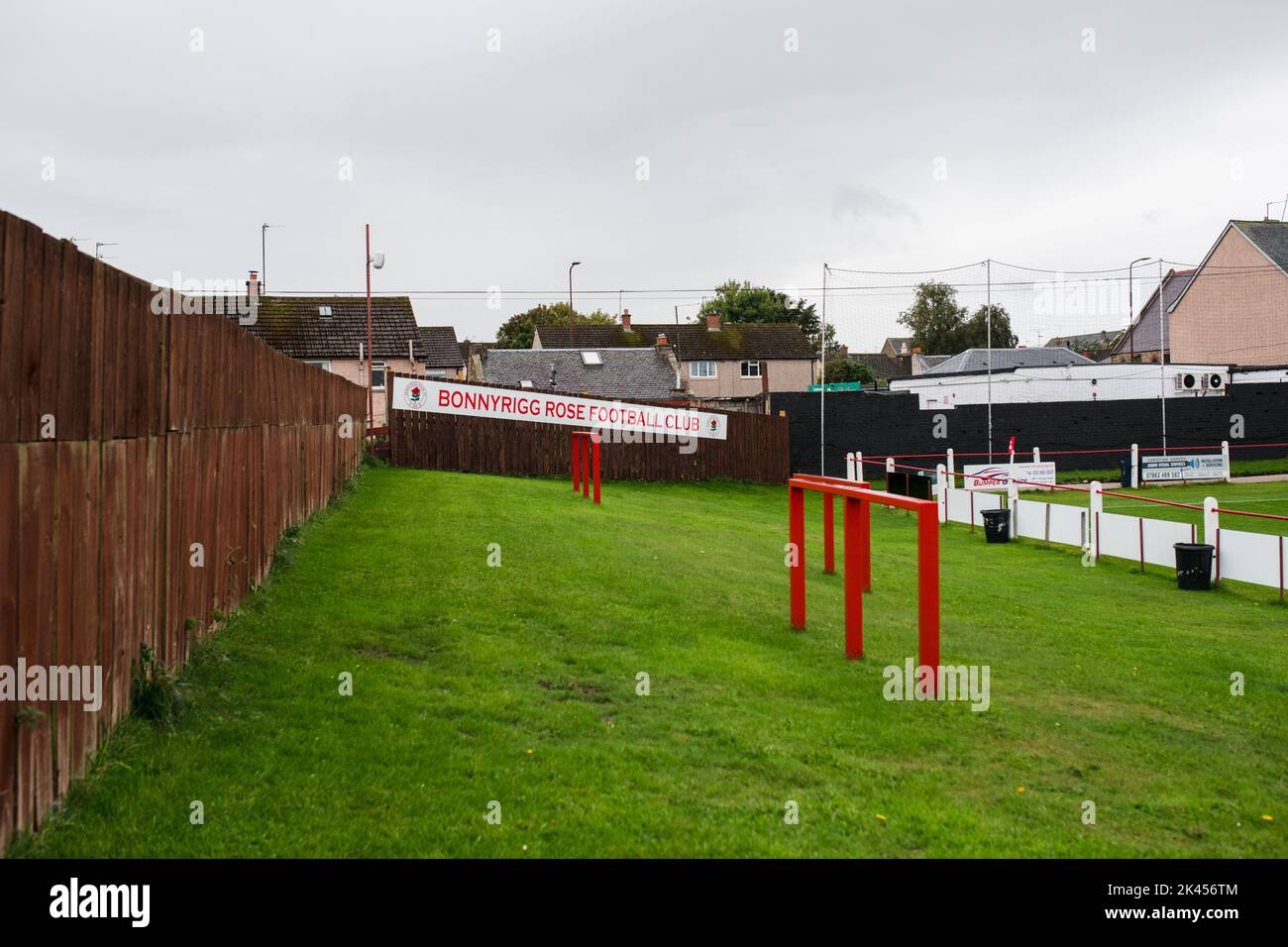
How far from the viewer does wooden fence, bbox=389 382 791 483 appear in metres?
27.3

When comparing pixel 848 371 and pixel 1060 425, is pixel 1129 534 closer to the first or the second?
pixel 1060 425

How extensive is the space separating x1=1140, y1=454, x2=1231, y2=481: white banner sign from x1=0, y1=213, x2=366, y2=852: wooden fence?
3177 centimetres

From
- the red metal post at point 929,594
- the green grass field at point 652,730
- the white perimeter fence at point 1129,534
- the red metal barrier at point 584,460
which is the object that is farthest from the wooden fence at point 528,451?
the red metal post at point 929,594

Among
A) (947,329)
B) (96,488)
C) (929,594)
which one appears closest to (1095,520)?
(929,594)

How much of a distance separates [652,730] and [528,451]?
21981 millimetres

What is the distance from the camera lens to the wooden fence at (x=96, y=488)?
4062mm

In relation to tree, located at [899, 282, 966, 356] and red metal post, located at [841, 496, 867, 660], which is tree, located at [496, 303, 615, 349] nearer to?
tree, located at [899, 282, 966, 356]

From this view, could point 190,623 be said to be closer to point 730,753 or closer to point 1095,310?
point 730,753

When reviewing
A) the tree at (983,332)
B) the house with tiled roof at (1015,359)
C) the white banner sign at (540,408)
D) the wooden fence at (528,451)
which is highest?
the tree at (983,332)

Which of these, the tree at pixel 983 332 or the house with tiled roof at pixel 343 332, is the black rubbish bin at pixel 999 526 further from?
the tree at pixel 983 332

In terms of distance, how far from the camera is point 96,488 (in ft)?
16.3

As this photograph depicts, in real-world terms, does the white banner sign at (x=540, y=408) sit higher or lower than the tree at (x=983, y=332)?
lower

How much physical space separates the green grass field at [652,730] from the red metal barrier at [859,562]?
0.33 metres

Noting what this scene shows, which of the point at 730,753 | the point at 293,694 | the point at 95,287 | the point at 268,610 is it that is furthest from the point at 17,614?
the point at 268,610
